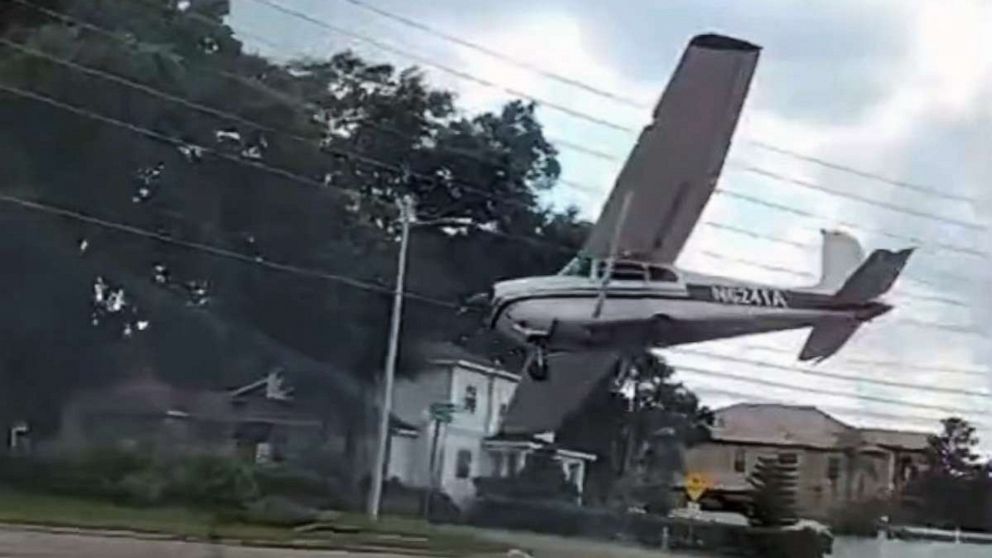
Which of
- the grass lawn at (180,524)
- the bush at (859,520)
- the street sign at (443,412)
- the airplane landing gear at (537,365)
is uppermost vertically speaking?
the airplane landing gear at (537,365)

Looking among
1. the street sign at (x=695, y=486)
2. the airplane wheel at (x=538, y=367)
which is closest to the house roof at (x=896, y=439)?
the street sign at (x=695, y=486)

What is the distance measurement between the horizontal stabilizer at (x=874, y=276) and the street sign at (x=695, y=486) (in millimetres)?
981

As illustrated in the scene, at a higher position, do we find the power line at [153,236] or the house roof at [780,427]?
the power line at [153,236]

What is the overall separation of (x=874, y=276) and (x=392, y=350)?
204 centimetres

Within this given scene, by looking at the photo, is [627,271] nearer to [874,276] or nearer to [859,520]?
[874,276]

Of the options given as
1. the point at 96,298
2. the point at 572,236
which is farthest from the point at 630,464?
the point at 96,298

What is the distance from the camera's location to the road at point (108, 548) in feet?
14.2

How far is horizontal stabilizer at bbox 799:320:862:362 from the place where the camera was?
699cm

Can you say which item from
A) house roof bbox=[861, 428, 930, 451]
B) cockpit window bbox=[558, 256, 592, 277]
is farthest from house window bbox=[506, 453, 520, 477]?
house roof bbox=[861, 428, 930, 451]

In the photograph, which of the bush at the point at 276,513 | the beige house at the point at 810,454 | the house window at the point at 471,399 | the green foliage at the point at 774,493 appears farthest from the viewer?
the house window at the point at 471,399

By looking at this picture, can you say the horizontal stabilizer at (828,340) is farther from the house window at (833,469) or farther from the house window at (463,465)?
the house window at (463,465)

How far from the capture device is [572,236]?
23.6 ft

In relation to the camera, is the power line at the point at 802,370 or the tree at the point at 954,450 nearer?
the tree at the point at 954,450

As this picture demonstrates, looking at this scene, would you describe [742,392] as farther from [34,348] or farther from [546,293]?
[34,348]
